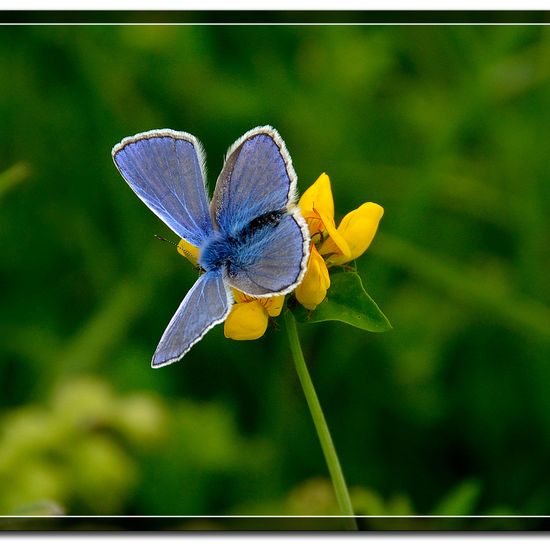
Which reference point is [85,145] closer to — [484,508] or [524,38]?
[524,38]

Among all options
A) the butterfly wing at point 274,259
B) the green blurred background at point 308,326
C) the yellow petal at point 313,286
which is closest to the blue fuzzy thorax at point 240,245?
the butterfly wing at point 274,259

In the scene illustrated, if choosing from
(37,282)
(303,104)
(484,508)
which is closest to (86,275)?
(37,282)

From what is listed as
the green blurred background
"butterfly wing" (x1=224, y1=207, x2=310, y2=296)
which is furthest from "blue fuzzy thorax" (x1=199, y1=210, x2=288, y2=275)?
the green blurred background

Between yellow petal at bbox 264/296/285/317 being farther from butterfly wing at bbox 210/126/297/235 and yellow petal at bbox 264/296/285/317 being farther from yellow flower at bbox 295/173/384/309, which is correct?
butterfly wing at bbox 210/126/297/235

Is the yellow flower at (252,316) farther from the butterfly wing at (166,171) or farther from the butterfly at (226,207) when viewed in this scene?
the butterfly wing at (166,171)

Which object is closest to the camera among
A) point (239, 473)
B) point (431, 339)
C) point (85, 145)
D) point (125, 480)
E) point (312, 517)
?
point (312, 517)

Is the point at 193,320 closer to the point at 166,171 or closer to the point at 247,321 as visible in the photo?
the point at 247,321

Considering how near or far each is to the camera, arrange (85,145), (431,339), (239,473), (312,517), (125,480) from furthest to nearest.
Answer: (85,145)
(431,339)
(239,473)
(125,480)
(312,517)

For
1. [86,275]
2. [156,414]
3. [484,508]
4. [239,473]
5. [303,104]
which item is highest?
[303,104]
